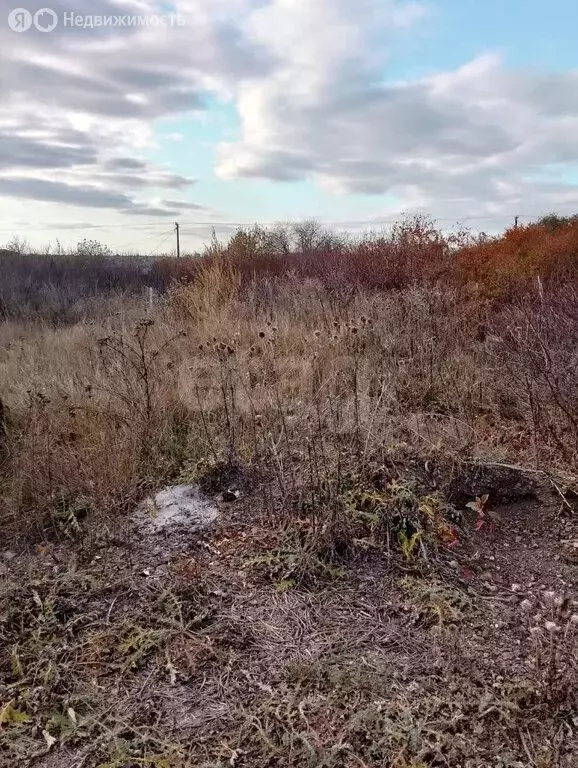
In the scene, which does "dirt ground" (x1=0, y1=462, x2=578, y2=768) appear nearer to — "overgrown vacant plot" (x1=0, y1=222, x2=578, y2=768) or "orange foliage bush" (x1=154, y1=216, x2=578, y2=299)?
"overgrown vacant plot" (x1=0, y1=222, x2=578, y2=768)

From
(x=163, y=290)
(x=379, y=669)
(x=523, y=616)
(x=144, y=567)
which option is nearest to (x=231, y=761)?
(x=379, y=669)

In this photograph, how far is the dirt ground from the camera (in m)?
1.91

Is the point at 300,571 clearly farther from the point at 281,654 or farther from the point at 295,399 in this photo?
the point at 295,399

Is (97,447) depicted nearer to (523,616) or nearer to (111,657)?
(111,657)

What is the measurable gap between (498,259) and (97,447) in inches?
285

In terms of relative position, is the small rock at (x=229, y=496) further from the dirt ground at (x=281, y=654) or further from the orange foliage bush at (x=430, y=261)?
the orange foliage bush at (x=430, y=261)

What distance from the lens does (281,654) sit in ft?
7.49

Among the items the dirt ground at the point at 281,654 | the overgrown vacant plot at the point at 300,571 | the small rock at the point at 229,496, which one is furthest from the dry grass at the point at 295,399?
the dirt ground at the point at 281,654

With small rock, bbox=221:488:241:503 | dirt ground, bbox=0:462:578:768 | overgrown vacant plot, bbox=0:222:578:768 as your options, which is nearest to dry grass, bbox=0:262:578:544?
overgrown vacant plot, bbox=0:222:578:768

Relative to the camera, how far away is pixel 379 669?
218 centimetres

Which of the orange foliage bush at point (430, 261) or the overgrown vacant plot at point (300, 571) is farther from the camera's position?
the orange foliage bush at point (430, 261)

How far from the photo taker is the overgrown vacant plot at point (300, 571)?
6.44ft

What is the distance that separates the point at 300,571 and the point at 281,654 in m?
0.47

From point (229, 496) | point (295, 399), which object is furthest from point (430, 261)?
point (229, 496)
